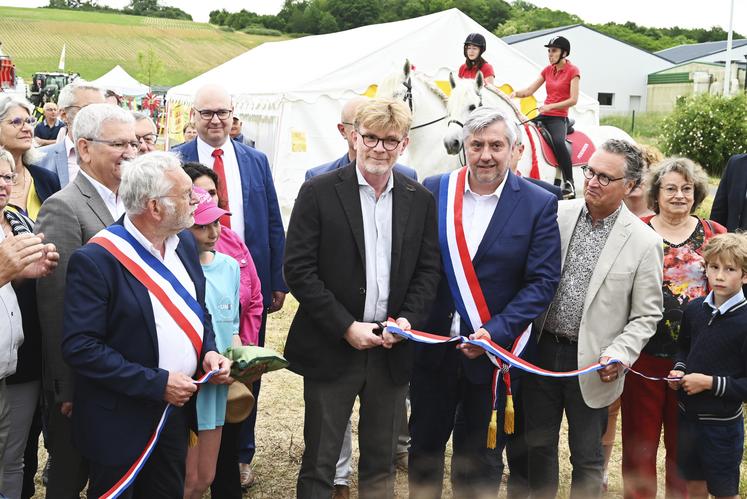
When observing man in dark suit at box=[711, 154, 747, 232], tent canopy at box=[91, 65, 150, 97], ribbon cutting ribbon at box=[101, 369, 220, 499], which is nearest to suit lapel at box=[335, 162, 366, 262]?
ribbon cutting ribbon at box=[101, 369, 220, 499]

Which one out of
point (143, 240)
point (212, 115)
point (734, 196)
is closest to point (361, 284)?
point (143, 240)

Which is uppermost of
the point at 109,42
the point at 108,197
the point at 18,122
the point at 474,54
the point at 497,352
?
the point at 109,42

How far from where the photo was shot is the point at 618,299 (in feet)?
11.6

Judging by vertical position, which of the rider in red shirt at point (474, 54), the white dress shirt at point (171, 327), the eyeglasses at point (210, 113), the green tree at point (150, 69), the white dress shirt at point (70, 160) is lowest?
the white dress shirt at point (171, 327)

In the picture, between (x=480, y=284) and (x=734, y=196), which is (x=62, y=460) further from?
(x=734, y=196)

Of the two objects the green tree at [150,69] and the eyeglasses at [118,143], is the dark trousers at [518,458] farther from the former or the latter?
the green tree at [150,69]

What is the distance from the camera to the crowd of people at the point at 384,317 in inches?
112

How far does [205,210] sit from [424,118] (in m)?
4.54

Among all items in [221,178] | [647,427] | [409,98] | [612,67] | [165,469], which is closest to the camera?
[165,469]

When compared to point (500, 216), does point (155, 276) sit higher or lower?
lower

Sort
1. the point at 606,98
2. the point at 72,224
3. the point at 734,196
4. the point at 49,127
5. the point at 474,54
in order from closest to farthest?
the point at 72,224 → the point at 734,196 → the point at 474,54 → the point at 49,127 → the point at 606,98

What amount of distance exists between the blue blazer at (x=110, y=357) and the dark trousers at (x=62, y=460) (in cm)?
38

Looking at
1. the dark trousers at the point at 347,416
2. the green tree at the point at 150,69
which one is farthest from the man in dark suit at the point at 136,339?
the green tree at the point at 150,69

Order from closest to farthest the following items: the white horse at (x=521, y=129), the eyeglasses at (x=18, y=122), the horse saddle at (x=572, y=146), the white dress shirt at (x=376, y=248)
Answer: the white dress shirt at (x=376, y=248)
the eyeglasses at (x=18, y=122)
the white horse at (x=521, y=129)
the horse saddle at (x=572, y=146)
